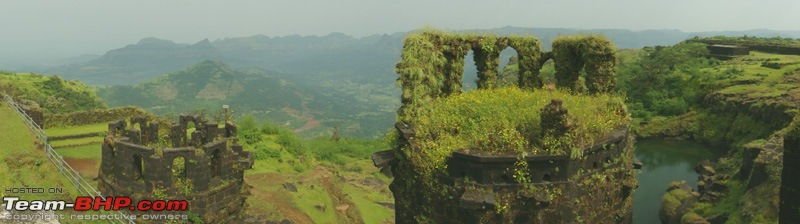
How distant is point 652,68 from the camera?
80000 mm

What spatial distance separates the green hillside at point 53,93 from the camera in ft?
142

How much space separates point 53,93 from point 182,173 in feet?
139

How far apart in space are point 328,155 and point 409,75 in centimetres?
3994

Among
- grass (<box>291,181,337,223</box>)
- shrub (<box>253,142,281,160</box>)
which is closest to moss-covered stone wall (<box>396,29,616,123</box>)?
grass (<box>291,181,337,223</box>)

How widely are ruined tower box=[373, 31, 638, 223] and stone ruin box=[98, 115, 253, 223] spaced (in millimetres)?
5665

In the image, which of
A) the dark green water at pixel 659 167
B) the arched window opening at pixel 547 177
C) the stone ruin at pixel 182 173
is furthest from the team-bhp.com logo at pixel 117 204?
the dark green water at pixel 659 167

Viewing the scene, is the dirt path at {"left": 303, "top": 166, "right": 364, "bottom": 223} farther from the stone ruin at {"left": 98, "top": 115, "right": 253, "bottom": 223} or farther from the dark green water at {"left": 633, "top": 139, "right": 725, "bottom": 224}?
the dark green water at {"left": 633, "top": 139, "right": 725, "bottom": 224}

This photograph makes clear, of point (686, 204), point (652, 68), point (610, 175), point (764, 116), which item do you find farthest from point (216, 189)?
point (652, 68)

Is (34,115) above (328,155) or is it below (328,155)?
above

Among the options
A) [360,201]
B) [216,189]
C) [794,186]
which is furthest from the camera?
[360,201]

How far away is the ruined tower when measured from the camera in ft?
35.4

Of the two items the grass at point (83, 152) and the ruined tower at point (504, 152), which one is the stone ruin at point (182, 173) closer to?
the ruined tower at point (504, 152)

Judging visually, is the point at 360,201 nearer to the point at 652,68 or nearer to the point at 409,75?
the point at 409,75

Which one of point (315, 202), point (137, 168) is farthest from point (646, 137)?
point (137, 168)
